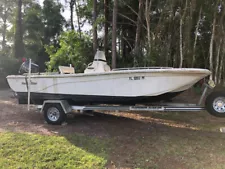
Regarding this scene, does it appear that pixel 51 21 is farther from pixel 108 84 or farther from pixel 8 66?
pixel 108 84

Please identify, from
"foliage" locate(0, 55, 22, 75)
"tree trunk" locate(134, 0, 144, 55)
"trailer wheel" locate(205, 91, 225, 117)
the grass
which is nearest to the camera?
the grass

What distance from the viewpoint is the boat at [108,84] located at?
4.05 metres

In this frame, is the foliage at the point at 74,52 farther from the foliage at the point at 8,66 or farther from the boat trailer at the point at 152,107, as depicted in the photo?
the foliage at the point at 8,66

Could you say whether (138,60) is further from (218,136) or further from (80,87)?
(218,136)

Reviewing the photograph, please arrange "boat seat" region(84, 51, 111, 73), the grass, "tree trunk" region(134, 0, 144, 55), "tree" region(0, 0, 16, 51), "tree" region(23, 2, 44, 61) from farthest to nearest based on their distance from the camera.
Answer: "tree" region(0, 0, 16, 51)
"tree" region(23, 2, 44, 61)
"tree trunk" region(134, 0, 144, 55)
"boat seat" region(84, 51, 111, 73)
the grass

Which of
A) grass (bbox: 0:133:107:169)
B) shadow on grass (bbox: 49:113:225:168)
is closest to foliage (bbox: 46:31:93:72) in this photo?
shadow on grass (bbox: 49:113:225:168)

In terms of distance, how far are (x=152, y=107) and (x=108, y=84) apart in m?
1.00

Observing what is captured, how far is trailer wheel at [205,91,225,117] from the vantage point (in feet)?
13.1

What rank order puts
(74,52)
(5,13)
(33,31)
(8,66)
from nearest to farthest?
(74,52) → (8,66) → (33,31) → (5,13)

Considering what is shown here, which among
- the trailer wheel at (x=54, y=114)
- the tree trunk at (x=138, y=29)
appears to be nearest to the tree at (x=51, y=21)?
the tree trunk at (x=138, y=29)

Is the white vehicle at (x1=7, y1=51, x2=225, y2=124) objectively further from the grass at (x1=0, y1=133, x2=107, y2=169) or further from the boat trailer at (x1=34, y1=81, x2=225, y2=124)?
the grass at (x1=0, y1=133, x2=107, y2=169)

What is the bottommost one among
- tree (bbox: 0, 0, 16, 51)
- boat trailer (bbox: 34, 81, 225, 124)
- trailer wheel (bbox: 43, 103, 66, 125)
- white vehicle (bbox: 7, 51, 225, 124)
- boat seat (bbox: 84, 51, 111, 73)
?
trailer wheel (bbox: 43, 103, 66, 125)

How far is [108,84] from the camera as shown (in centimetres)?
453

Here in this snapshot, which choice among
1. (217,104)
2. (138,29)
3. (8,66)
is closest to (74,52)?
(138,29)
